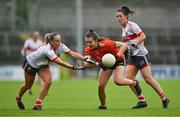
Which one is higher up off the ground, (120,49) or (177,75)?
(120,49)

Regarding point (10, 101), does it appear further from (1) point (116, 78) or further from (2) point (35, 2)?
(2) point (35, 2)

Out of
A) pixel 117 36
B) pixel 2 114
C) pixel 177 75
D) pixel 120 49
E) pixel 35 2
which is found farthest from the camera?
pixel 35 2

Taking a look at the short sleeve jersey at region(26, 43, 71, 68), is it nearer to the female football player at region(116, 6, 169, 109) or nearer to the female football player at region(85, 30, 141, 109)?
the female football player at region(85, 30, 141, 109)

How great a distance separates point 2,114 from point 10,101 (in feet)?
16.8

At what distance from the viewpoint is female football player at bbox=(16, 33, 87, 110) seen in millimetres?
15555

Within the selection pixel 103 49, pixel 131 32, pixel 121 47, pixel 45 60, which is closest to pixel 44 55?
pixel 45 60

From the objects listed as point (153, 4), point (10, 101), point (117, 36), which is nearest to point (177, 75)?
point (117, 36)

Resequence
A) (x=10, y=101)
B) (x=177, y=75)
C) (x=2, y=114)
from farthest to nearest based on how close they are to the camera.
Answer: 1. (x=177, y=75)
2. (x=10, y=101)
3. (x=2, y=114)

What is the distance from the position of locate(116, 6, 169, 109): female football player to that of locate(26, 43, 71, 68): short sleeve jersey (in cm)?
146

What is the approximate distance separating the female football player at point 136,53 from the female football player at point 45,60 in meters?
1.33

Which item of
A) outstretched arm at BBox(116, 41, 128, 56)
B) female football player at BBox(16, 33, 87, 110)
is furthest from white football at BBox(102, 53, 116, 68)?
female football player at BBox(16, 33, 87, 110)

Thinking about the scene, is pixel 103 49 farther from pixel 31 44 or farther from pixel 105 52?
pixel 31 44

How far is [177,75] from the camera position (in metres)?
43.9

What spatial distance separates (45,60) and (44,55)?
0.27 meters
